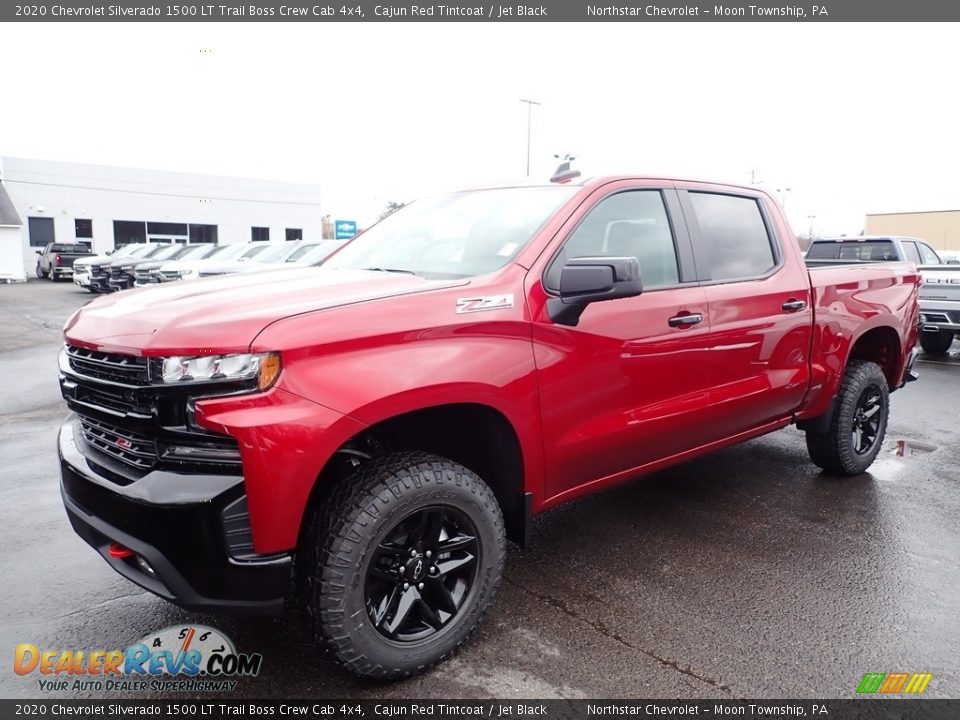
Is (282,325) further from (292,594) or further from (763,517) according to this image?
(763,517)

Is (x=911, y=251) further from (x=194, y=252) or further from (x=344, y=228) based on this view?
(x=194, y=252)

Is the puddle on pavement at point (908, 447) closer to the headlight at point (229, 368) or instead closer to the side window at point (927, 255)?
the headlight at point (229, 368)

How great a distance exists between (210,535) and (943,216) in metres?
62.7

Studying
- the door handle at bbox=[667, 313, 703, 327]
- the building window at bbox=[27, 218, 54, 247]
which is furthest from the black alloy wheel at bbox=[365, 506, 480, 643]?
the building window at bbox=[27, 218, 54, 247]

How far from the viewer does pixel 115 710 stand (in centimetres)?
252

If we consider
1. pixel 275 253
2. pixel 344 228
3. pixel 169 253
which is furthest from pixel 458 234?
pixel 344 228

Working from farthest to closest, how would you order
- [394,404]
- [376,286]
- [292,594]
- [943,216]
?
[943,216] < [376,286] < [292,594] < [394,404]

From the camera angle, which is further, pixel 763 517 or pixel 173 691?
pixel 763 517

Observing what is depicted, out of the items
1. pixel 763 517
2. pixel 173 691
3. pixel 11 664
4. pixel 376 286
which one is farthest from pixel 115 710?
pixel 763 517

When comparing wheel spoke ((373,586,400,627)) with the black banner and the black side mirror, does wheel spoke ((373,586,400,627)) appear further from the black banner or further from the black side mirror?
the black side mirror

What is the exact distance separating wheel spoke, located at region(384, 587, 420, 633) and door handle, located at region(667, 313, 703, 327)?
175 centimetres

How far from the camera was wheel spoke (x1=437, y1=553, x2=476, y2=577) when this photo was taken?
2694 mm

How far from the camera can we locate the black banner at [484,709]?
2490 mm

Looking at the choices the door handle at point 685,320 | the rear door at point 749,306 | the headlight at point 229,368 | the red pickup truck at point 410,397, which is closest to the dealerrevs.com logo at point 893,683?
the red pickup truck at point 410,397
